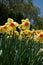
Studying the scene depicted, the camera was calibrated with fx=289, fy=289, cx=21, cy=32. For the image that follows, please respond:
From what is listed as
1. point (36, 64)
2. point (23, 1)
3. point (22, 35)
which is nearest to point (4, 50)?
point (36, 64)

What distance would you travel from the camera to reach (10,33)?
4.09 meters

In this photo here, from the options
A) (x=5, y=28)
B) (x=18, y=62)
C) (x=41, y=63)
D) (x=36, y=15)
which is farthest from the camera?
(x=36, y=15)

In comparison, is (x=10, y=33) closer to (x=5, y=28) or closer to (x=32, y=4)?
(x=5, y=28)

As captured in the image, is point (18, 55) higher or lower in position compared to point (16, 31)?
lower

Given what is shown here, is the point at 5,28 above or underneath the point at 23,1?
underneath

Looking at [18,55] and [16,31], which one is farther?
[16,31]

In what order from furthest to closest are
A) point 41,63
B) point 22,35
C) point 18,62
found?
point 22,35 → point 41,63 → point 18,62

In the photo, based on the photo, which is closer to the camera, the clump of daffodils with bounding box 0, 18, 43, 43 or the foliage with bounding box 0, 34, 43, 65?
the foliage with bounding box 0, 34, 43, 65

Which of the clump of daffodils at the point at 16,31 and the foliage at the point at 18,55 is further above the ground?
the clump of daffodils at the point at 16,31

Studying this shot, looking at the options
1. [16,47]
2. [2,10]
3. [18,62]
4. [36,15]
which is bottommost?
[18,62]

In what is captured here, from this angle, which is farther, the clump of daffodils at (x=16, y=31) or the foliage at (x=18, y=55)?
the clump of daffodils at (x=16, y=31)

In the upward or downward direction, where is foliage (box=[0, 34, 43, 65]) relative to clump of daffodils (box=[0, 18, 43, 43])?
downward

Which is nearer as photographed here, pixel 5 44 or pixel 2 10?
pixel 5 44

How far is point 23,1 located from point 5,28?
108 feet
